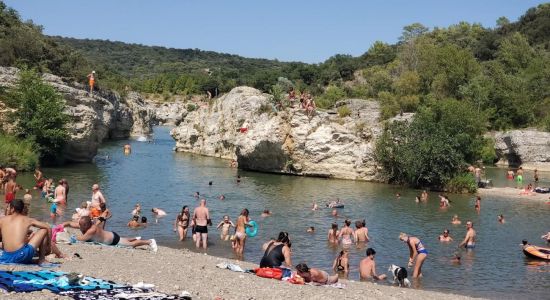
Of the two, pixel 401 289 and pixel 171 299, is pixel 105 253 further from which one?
pixel 401 289

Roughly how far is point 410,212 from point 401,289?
14949 mm

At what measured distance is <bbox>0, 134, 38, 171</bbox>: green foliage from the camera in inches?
1398

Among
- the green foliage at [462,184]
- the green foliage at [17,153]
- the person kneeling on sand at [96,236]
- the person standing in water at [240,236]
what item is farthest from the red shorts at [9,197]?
the green foliage at [462,184]

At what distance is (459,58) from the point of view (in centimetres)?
7481

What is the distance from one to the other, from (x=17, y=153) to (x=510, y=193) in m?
32.6

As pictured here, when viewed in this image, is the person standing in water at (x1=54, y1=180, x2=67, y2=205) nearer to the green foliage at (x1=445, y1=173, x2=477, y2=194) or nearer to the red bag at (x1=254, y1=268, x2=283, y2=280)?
the red bag at (x1=254, y1=268, x2=283, y2=280)

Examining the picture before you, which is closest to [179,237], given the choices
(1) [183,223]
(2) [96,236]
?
(1) [183,223]

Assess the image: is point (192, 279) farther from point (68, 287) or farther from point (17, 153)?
point (17, 153)

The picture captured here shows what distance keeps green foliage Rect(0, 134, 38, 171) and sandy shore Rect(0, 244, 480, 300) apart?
23350mm

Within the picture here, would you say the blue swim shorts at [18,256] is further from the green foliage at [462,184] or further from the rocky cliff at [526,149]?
the rocky cliff at [526,149]

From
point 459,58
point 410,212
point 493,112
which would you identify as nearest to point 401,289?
point 410,212

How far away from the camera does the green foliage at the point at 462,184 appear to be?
37.8 meters

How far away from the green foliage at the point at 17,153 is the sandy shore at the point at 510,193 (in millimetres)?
29988

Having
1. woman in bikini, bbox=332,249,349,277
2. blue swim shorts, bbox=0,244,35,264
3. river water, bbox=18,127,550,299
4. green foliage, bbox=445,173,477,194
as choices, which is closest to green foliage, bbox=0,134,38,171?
river water, bbox=18,127,550,299
